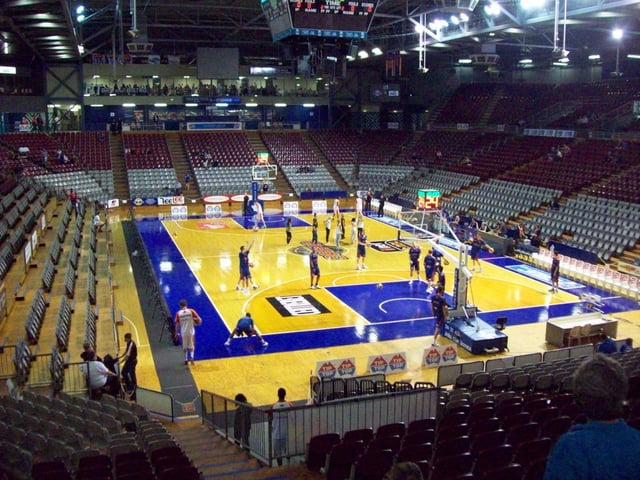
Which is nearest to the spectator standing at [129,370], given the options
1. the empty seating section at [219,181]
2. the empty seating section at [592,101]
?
the empty seating section at [219,181]

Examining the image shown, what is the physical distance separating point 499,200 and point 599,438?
36.9 metres

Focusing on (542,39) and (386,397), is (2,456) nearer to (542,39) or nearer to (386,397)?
(386,397)

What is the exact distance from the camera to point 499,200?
38.4 meters

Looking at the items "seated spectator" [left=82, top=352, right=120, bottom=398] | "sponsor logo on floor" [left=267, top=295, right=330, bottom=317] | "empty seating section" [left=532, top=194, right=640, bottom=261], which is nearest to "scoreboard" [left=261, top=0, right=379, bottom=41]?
"sponsor logo on floor" [left=267, top=295, right=330, bottom=317]

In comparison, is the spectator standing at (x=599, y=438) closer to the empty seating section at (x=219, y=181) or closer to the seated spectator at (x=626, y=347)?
the seated spectator at (x=626, y=347)

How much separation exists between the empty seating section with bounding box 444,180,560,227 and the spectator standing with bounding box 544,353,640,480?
34.4 meters

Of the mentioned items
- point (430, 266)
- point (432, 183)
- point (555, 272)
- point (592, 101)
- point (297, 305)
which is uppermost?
point (592, 101)

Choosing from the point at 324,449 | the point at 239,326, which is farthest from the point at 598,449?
the point at 239,326

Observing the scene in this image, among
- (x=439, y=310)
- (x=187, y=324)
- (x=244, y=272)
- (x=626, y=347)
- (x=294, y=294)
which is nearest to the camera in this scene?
(x=626, y=347)

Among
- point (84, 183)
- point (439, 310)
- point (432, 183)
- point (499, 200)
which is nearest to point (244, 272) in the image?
point (439, 310)

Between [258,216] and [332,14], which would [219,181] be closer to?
[258,216]

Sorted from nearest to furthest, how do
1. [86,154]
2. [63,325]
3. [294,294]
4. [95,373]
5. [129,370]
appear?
[95,373] < [129,370] < [63,325] < [294,294] < [86,154]

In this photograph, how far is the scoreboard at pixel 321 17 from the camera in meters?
21.8

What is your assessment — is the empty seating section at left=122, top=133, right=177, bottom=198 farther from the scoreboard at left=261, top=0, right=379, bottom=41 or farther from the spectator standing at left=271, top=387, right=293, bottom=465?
the spectator standing at left=271, top=387, right=293, bottom=465
